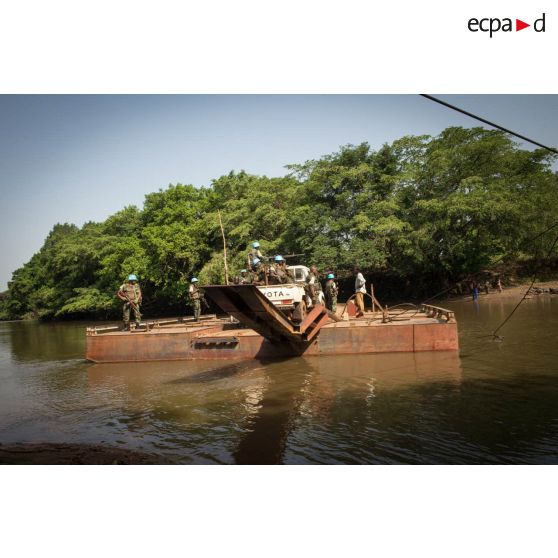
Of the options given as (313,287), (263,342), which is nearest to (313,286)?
(313,287)

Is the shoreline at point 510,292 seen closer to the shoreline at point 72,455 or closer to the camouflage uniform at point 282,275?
the camouflage uniform at point 282,275

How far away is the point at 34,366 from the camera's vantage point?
55.5 feet

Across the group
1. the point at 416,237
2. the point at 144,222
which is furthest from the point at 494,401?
the point at 144,222

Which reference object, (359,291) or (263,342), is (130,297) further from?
(359,291)

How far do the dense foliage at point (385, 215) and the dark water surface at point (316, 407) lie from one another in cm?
1638

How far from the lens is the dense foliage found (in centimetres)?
2969

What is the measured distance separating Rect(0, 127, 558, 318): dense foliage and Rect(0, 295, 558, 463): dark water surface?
16.4 metres

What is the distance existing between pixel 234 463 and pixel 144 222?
40124 mm

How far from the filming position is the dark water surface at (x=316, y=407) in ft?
20.7

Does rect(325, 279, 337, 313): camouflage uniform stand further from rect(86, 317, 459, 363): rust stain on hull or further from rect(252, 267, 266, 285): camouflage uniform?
rect(252, 267, 266, 285): camouflage uniform

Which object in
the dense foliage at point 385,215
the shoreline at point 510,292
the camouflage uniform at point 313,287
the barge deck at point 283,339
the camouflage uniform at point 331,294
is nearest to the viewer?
the barge deck at point 283,339

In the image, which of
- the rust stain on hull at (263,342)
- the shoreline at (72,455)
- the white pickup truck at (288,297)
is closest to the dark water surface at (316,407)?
the rust stain on hull at (263,342)

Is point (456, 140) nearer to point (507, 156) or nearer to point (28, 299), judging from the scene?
point (507, 156)

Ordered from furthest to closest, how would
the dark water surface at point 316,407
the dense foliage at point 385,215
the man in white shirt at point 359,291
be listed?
the dense foliage at point 385,215
the man in white shirt at point 359,291
the dark water surface at point 316,407
